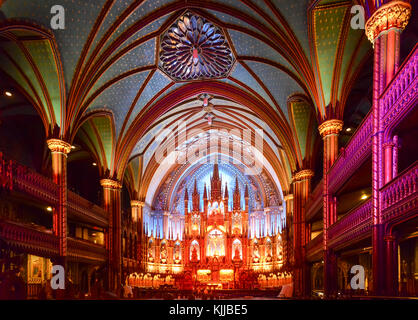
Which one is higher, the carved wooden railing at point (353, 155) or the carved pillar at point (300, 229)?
the carved wooden railing at point (353, 155)

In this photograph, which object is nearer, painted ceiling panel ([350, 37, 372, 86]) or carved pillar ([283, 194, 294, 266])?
painted ceiling panel ([350, 37, 372, 86])

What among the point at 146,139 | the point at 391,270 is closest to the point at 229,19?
the point at 146,139

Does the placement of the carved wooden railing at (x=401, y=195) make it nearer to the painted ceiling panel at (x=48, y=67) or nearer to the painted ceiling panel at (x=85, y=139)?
the painted ceiling panel at (x=48, y=67)

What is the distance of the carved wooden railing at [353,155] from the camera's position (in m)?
11.7

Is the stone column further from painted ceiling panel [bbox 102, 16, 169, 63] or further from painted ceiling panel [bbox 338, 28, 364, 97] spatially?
painted ceiling panel [bbox 102, 16, 169, 63]

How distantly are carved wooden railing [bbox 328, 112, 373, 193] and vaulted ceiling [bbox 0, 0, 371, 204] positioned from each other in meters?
2.53

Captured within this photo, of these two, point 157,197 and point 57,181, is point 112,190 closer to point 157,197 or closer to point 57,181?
point 57,181

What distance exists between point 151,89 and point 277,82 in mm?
7293

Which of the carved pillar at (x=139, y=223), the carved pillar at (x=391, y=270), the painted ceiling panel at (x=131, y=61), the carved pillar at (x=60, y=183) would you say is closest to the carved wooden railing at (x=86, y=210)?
the carved pillar at (x=60, y=183)

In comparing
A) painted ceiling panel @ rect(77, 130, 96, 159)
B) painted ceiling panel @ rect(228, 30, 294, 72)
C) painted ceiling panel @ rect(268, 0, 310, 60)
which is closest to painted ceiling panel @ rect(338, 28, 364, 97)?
painted ceiling panel @ rect(268, 0, 310, 60)

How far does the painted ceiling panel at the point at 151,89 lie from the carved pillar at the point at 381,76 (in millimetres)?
14190

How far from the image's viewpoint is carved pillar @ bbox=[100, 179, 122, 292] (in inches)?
936
